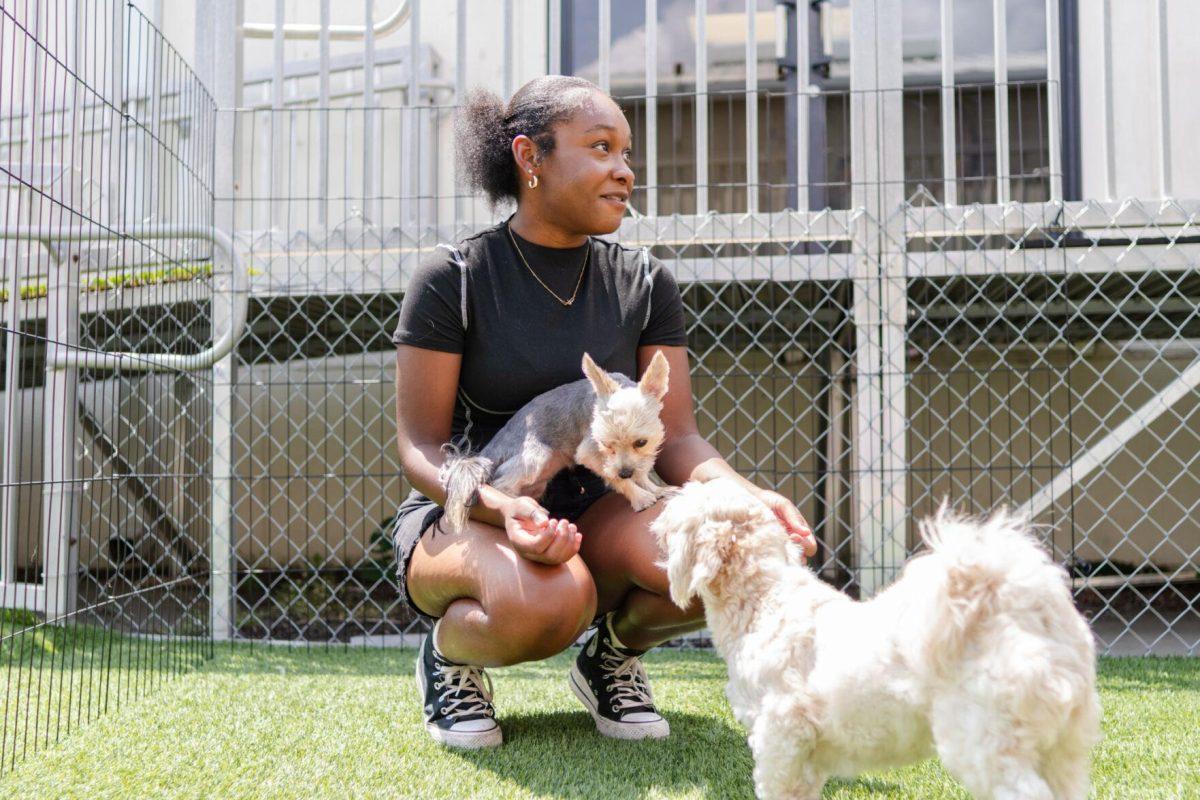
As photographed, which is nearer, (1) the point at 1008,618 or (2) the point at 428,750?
(1) the point at 1008,618

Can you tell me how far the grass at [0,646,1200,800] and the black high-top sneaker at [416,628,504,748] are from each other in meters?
0.03

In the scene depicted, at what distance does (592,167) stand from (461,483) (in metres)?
0.71

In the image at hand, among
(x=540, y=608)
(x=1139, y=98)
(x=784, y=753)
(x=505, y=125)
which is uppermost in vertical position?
(x=1139, y=98)

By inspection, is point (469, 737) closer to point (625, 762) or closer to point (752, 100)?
point (625, 762)

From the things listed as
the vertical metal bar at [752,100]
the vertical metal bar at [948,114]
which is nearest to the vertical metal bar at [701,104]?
the vertical metal bar at [752,100]

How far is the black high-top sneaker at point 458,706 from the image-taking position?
2057 mm

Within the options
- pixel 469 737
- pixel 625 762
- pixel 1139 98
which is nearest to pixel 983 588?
pixel 625 762

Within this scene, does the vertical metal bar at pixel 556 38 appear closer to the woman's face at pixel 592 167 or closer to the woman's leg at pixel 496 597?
the woman's face at pixel 592 167

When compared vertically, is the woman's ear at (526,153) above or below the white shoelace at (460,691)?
above

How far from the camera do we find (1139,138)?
159 inches

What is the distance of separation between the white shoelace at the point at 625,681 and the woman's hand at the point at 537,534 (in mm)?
426

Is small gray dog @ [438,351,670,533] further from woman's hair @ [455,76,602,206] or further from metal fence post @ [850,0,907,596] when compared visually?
metal fence post @ [850,0,907,596]

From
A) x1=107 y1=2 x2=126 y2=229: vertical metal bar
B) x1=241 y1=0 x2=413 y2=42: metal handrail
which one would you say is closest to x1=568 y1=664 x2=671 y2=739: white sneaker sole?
x1=107 y1=2 x2=126 y2=229: vertical metal bar

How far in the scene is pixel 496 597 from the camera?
6.22 feet
